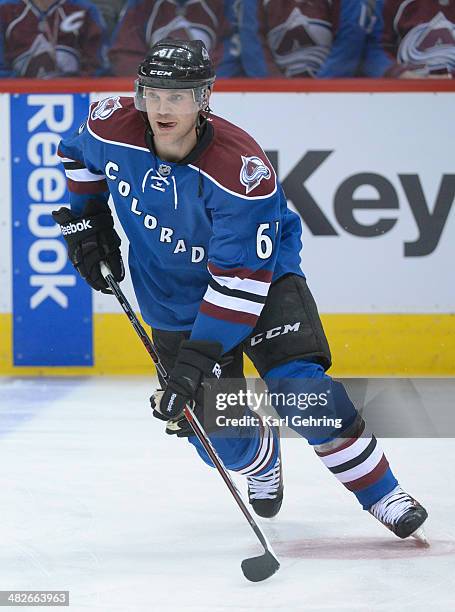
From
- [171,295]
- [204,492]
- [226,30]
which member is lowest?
[204,492]

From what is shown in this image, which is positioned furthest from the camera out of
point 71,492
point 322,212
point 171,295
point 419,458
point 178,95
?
point 322,212

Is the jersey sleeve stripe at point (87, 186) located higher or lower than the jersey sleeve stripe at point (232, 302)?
higher

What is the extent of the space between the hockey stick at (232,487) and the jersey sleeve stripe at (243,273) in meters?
0.29

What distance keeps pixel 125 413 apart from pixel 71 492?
1.01 m

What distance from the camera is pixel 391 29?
4734 millimetres

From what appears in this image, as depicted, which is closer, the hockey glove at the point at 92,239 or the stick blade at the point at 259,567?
the stick blade at the point at 259,567

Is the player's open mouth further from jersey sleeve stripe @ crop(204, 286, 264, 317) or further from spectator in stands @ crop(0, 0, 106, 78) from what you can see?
spectator in stands @ crop(0, 0, 106, 78)

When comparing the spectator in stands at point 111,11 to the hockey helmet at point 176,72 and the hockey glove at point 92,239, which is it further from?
the hockey helmet at point 176,72

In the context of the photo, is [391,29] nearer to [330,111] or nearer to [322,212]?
[330,111]

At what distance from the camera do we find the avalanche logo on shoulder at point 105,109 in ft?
8.61

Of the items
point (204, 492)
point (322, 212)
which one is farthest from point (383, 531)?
point (322, 212)

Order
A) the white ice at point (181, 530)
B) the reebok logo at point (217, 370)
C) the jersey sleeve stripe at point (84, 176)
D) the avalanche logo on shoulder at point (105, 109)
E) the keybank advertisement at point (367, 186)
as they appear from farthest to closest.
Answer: the keybank advertisement at point (367, 186)
the jersey sleeve stripe at point (84, 176)
the avalanche logo on shoulder at point (105, 109)
the reebok logo at point (217, 370)
the white ice at point (181, 530)

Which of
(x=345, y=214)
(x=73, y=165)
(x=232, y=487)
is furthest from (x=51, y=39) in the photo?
(x=232, y=487)

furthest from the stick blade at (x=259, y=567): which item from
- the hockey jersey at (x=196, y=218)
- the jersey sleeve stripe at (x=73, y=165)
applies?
the jersey sleeve stripe at (x=73, y=165)
